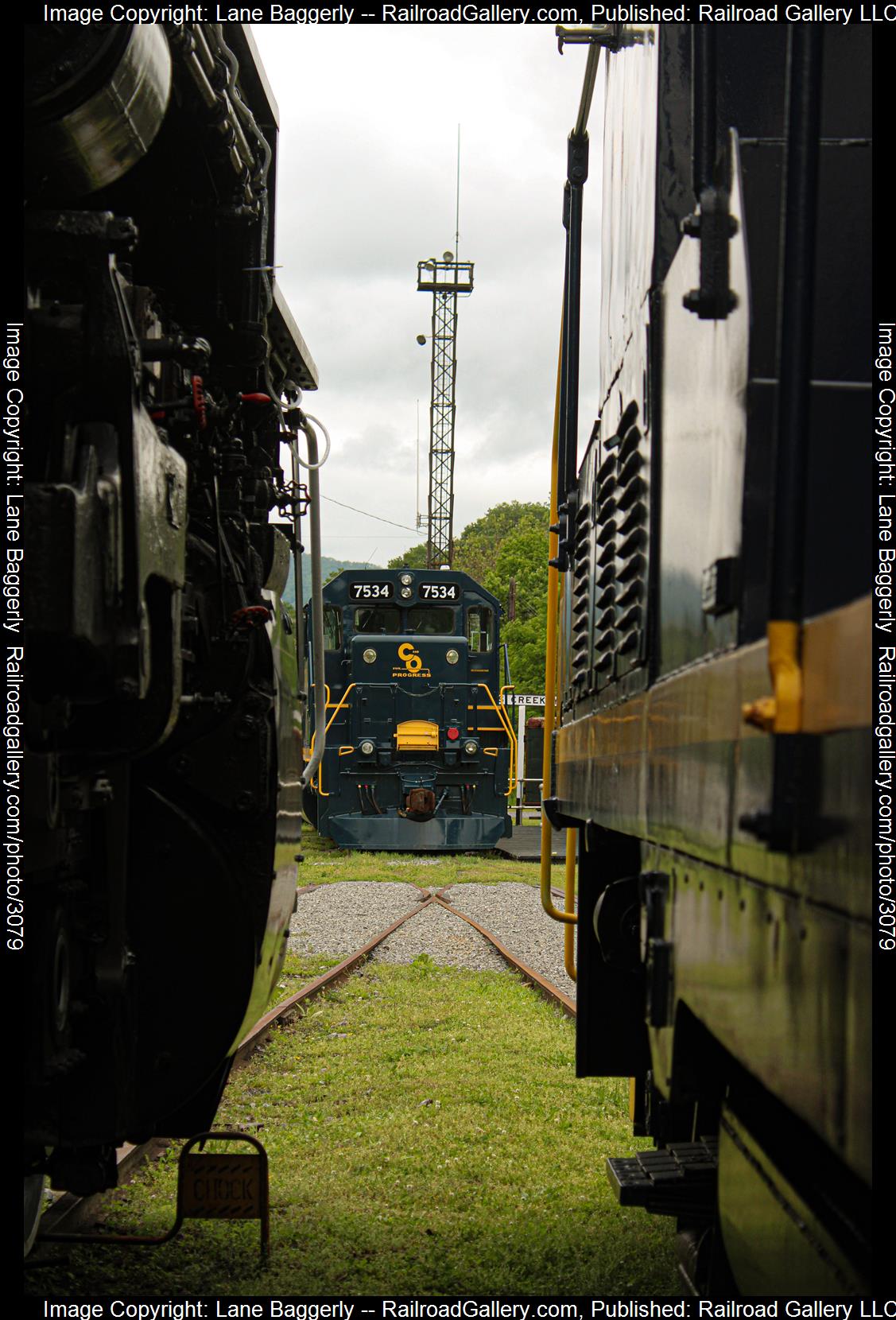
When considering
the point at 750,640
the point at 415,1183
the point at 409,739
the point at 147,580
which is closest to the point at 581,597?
the point at 147,580

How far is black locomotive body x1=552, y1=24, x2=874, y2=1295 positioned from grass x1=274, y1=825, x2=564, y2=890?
12158 mm

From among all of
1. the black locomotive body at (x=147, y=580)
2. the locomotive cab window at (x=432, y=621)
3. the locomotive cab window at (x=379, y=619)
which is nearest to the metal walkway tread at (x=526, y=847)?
the locomotive cab window at (x=432, y=621)

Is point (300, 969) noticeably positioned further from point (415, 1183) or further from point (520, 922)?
point (415, 1183)

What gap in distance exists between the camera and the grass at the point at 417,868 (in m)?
16.0

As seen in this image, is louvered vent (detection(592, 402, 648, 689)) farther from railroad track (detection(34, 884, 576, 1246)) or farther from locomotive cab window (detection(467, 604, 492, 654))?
locomotive cab window (detection(467, 604, 492, 654))

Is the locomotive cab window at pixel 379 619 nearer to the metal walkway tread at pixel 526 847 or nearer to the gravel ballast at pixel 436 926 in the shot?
the metal walkway tread at pixel 526 847

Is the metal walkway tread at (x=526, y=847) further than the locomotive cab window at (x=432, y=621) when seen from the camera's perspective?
No

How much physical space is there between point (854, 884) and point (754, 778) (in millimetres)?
279

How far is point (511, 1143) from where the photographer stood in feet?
17.1

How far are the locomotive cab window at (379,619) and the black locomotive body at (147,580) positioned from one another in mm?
15726

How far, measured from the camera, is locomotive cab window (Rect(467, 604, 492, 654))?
66.2 ft

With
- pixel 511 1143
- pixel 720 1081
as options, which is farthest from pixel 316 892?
pixel 720 1081

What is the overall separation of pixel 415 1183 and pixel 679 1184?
228 cm
